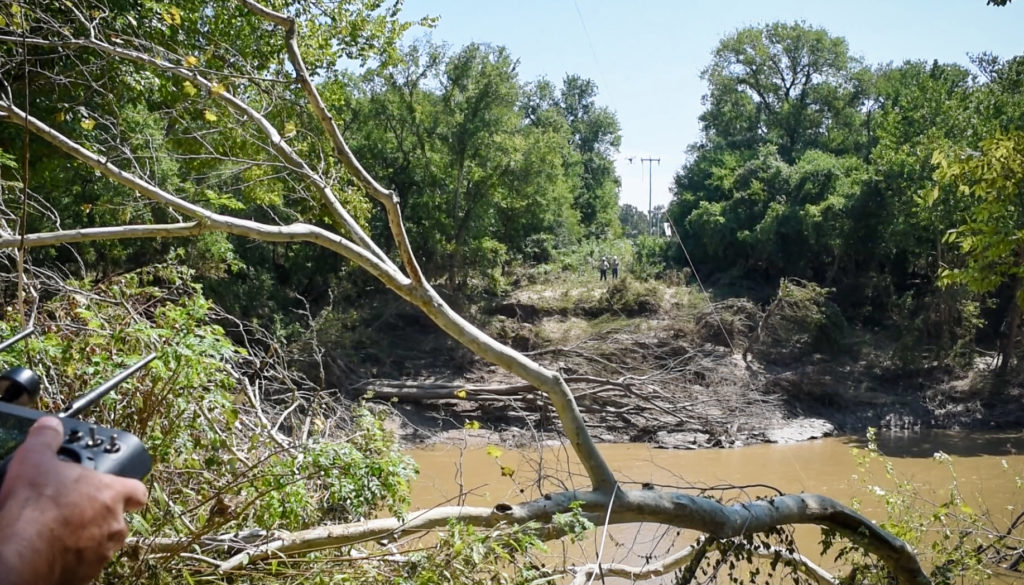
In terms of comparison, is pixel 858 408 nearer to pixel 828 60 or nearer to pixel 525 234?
pixel 525 234

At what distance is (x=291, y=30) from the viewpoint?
14.9ft

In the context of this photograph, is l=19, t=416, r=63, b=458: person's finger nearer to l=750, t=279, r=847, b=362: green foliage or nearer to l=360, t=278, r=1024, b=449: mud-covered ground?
l=360, t=278, r=1024, b=449: mud-covered ground

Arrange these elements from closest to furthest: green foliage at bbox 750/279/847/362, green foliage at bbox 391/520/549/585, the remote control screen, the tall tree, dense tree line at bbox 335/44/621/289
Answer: the remote control screen
green foliage at bbox 391/520/549/585
green foliage at bbox 750/279/847/362
dense tree line at bbox 335/44/621/289
the tall tree

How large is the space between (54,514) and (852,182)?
23515 mm

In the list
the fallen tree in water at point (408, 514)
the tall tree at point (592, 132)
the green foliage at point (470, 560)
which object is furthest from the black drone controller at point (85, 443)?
the tall tree at point (592, 132)

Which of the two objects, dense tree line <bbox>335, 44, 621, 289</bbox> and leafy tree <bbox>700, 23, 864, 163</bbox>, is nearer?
dense tree line <bbox>335, 44, 621, 289</bbox>

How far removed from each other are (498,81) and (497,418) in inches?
335

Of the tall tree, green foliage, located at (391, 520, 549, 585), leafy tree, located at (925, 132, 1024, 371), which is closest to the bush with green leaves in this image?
green foliage, located at (391, 520, 549, 585)

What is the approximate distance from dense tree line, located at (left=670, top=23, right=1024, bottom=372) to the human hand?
23.9 ft

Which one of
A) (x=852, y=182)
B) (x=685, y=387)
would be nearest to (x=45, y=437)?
(x=685, y=387)

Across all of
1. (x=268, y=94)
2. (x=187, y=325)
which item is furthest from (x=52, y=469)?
(x=268, y=94)

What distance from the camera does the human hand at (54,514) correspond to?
36.2 inches

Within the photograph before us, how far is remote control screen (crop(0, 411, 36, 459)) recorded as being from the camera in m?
1.08

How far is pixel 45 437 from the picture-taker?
1.00m
